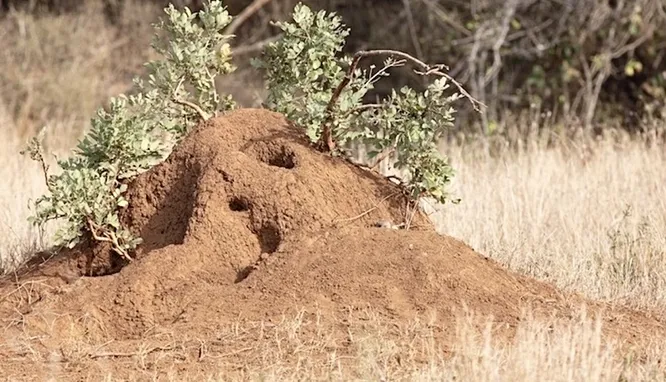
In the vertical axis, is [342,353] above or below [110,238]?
below

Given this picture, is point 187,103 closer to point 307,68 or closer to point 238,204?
point 307,68

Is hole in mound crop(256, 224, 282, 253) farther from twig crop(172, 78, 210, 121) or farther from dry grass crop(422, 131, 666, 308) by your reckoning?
dry grass crop(422, 131, 666, 308)

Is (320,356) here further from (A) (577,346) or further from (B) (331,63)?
(B) (331,63)

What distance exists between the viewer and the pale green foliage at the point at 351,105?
19.3 ft

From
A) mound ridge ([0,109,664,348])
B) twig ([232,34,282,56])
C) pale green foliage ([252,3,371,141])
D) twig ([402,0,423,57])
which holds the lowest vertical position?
twig ([232,34,282,56])

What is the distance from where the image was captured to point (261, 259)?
18.5 feet

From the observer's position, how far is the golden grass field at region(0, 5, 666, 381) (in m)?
4.73


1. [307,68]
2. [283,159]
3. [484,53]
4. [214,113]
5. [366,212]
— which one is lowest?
[484,53]

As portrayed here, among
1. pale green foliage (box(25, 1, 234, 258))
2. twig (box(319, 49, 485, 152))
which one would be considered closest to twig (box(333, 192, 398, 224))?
twig (box(319, 49, 485, 152))

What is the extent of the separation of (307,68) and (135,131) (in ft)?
3.22

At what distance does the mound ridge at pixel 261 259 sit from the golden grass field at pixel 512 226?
0.75 ft

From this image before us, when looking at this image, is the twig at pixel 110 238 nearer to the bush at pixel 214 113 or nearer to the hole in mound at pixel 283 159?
the bush at pixel 214 113

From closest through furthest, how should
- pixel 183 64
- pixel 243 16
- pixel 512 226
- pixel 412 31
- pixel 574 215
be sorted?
pixel 183 64 → pixel 512 226 → pixel 574 215 → pixel 412 31 → pixel 243 16

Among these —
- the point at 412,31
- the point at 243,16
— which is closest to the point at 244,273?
the point at 412,31
